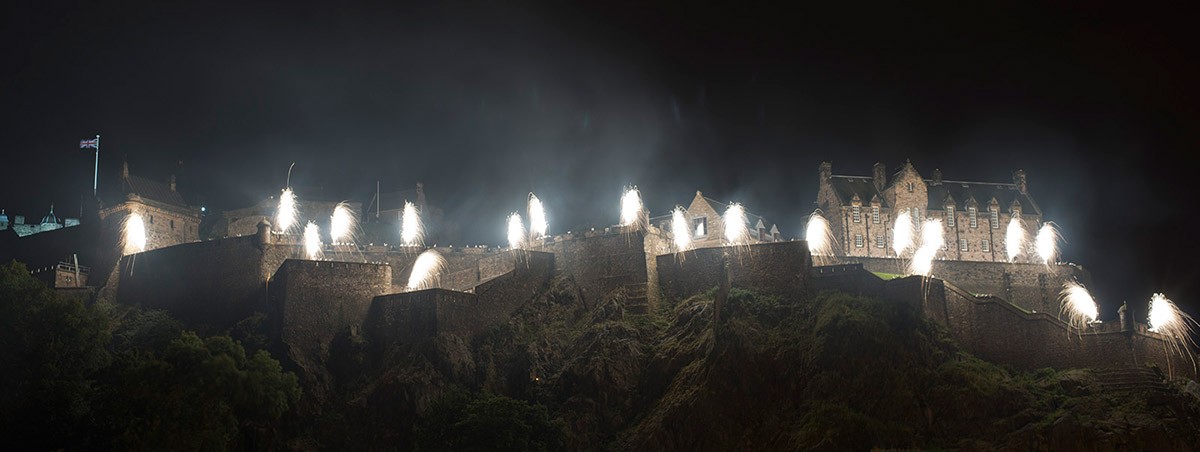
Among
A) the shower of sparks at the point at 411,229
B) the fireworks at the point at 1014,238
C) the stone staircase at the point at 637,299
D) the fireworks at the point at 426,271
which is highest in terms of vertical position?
the shower of sparks at the point at 411,229

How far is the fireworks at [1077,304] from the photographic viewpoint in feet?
230

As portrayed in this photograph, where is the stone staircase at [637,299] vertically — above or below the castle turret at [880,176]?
below

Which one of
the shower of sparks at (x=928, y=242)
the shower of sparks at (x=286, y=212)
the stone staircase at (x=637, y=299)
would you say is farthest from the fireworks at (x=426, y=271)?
the shower of sparks at (x=928, y=242)

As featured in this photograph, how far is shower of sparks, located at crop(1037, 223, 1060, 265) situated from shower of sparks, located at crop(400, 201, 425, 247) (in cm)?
4641

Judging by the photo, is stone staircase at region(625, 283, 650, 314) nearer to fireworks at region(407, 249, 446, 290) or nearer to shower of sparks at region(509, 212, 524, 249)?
shower of sparks at region(509, 212, 524, 249)

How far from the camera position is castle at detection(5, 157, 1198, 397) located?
61.5 meters

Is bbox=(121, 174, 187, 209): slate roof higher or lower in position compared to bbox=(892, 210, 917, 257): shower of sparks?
higher

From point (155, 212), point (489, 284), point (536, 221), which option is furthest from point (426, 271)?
point (155, 212)

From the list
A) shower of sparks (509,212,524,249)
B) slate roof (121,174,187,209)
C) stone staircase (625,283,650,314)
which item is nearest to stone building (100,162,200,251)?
slate roof (121,174,187,209)

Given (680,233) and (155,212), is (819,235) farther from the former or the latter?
(155,212)

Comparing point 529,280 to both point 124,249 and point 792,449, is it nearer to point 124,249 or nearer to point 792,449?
point 792,449

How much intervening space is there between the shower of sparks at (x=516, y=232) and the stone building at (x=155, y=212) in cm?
2333

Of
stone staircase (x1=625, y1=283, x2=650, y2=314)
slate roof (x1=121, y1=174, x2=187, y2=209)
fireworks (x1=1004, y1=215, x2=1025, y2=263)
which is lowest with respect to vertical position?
stone staircase (x1=625, y1=283, x2=650, y2=314)

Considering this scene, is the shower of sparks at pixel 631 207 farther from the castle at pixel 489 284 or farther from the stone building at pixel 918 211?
the stone building at pixel 918 211
